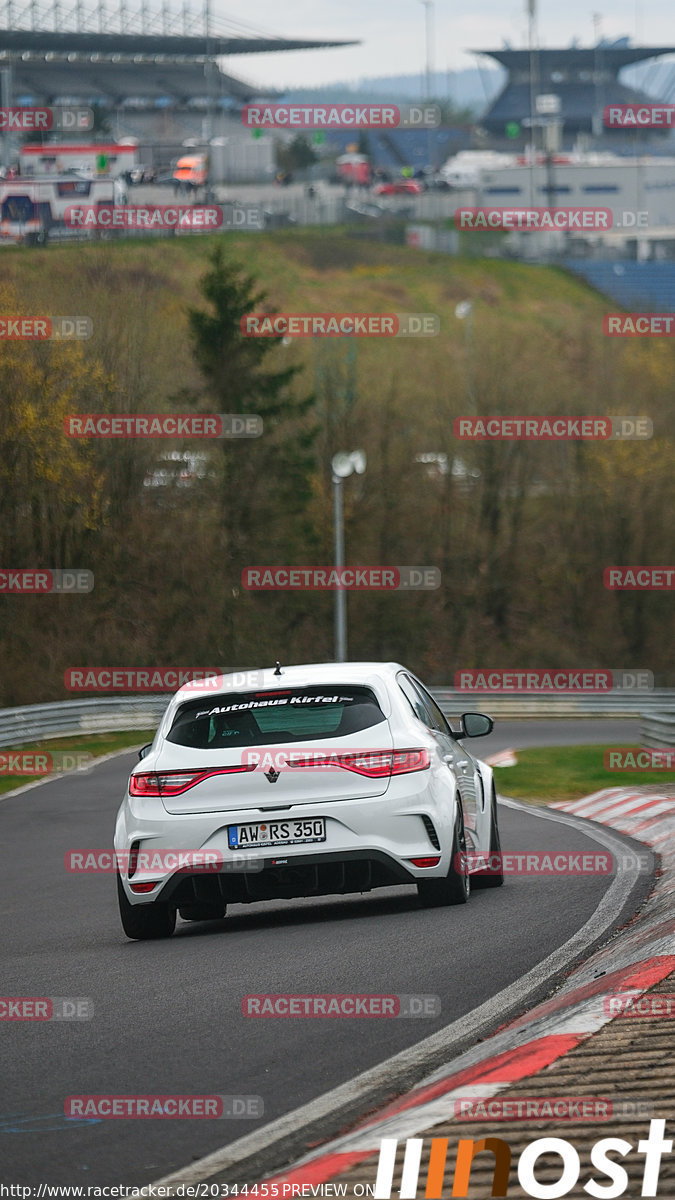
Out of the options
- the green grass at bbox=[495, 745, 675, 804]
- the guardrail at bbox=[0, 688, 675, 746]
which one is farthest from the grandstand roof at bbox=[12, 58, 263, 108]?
the green grass at bbox=[495, 745, 675, 804]

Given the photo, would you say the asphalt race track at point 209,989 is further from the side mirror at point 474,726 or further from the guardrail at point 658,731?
the guardrail at point 658,731

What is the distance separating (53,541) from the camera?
47219 millimetres

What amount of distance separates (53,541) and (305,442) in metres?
11.0

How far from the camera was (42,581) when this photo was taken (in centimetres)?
4631

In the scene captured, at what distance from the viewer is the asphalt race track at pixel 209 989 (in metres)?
5.33

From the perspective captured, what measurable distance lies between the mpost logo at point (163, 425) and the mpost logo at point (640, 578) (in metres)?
12.6

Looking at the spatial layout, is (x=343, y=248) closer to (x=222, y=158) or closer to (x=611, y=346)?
(x=222, y=158)

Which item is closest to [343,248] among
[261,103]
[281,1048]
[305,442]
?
[261,103]

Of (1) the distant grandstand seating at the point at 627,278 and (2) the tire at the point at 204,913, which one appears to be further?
(1) the distant grandstand seating at the point at 627,278

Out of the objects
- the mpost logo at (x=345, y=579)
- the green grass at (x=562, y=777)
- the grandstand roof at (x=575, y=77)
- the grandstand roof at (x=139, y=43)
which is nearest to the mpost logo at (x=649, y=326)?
the mpost logo at (x=345, y=579)

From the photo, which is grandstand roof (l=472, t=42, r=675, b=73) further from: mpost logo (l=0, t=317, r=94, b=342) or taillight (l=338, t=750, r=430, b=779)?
taillight (l=338, t=750, r=430, b=779)

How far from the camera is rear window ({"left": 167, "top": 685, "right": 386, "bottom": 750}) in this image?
9.30 metres

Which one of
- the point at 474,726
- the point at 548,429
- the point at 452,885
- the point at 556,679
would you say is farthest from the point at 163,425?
the point at 452,885

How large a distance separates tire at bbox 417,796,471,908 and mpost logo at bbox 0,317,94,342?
117ft
